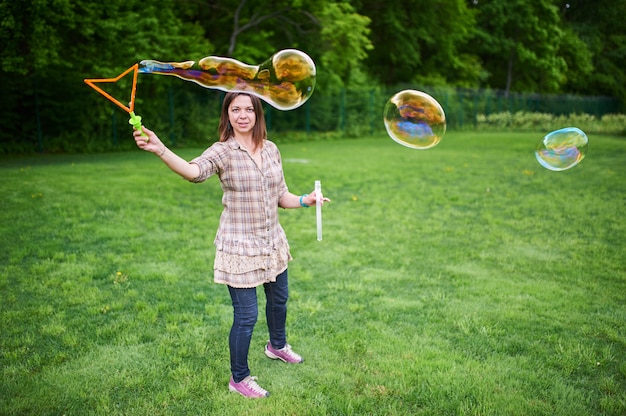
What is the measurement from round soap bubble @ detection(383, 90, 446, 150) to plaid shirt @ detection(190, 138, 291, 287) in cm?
191

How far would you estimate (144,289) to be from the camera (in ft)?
14.7

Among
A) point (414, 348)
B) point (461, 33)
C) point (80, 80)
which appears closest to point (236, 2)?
point (80, 80)

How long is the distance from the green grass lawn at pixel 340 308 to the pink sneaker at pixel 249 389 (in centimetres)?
6

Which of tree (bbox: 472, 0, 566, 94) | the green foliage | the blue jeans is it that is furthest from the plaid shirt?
the green foliage

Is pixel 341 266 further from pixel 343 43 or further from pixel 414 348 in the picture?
pixel 343 43

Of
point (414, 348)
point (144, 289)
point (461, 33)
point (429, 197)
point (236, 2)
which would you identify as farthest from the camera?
point (461, 33)

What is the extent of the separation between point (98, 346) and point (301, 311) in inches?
58.9

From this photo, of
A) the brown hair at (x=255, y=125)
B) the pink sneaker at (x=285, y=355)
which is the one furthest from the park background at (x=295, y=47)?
the pink sneaker at (x=285, y=355)

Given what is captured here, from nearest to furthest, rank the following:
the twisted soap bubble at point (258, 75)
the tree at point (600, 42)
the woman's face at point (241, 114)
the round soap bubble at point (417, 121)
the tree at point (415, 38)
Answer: the woman's face at point (241, 114) < the twisted soap bubble at point (258, 75) < the round soap bubble at point (417, 121) < the tree at point (415, 38) < the tree at point (600, 42)

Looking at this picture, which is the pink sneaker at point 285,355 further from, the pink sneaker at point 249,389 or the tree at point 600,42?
the tree at point 600,42

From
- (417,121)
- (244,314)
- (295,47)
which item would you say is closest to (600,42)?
(295,47)

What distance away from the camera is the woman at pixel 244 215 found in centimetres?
275

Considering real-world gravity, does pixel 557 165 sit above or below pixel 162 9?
below

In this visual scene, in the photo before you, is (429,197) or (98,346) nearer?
(98,346)
